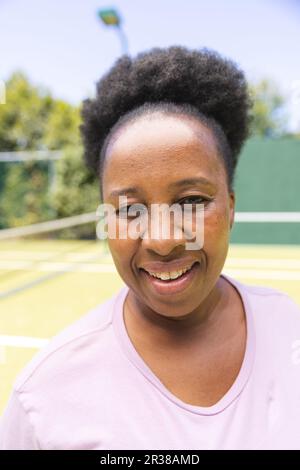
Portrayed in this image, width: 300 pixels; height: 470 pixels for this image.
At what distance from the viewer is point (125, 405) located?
99 cm

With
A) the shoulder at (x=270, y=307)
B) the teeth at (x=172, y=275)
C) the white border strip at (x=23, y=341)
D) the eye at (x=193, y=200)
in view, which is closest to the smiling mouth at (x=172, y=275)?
the teeth at (x=172, y=275)

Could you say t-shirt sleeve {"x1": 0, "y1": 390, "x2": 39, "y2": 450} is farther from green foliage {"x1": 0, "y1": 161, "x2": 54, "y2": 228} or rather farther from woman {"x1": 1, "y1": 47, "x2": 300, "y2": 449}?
green foliage {"x1": 0, "y1": 161, "x2": 54, "y2": 228}

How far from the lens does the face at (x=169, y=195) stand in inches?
39.2

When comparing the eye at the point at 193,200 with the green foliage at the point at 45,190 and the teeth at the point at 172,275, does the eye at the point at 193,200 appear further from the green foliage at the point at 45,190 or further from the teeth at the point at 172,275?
the green foliage at the point at 45,190

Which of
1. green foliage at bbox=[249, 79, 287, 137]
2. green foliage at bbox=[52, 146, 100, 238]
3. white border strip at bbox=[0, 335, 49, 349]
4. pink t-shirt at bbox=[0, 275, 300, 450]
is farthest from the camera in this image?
green foliage at bbox=[249, 79, 287, 137]

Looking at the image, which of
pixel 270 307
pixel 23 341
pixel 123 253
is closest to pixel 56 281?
pixel 23 341

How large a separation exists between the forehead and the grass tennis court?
97.1 inches

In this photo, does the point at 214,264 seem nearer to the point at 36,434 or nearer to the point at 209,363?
the point at 209,363

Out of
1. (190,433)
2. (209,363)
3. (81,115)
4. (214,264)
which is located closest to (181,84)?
(81,115)

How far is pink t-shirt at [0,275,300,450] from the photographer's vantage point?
3.18ft

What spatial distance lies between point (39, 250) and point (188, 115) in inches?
368

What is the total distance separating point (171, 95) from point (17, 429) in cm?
87

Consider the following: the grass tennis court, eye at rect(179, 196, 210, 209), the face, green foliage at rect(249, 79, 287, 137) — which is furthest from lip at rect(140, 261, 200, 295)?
green foliage at rect(249, 79, 287, 137)

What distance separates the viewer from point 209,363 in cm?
111
